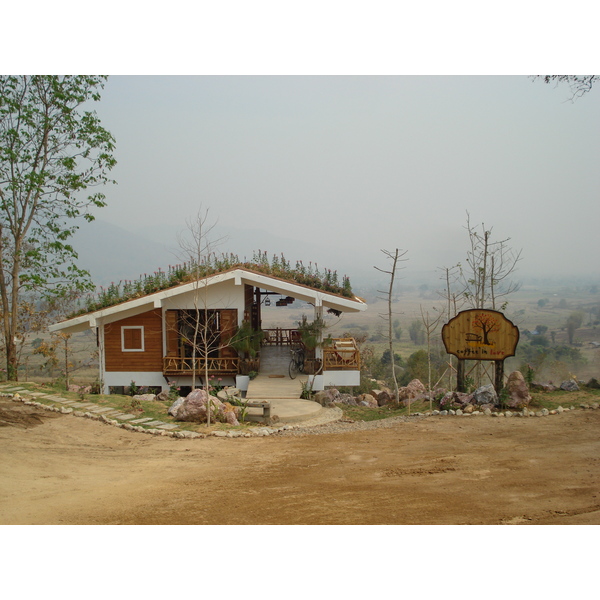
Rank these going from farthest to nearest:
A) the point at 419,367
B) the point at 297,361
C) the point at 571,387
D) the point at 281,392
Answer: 1. the point at 419,367
2. the point at 297,361
3. the point at 281,392
4. the point at 571,387

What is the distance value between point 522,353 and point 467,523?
33.9 m

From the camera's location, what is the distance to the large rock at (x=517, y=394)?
11195 millimetres

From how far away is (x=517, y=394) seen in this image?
1129 cm

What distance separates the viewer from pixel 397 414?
41.3 ft

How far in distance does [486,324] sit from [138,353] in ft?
33.7

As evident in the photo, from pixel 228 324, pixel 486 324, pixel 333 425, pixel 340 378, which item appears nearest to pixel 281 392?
pixel 340 378

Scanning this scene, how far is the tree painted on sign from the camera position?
11359 millimetres

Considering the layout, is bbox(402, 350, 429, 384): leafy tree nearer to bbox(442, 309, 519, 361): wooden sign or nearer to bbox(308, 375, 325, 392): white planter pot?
bbox(308, 375, 325, 392): white planter pot

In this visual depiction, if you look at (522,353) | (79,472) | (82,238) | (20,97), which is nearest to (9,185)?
(20,97)

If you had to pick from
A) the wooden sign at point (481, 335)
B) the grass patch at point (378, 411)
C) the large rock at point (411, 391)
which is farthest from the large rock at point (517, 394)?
the large rock at point (411, 391)

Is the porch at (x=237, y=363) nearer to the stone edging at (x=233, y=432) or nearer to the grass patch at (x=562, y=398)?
the stone edging at (x=233, y=432)

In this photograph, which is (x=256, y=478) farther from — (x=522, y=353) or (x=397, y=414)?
(x=522, y=353)

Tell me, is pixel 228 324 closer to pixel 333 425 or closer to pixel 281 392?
pixel 281 392

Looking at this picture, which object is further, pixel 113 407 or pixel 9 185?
pixel 9 185
